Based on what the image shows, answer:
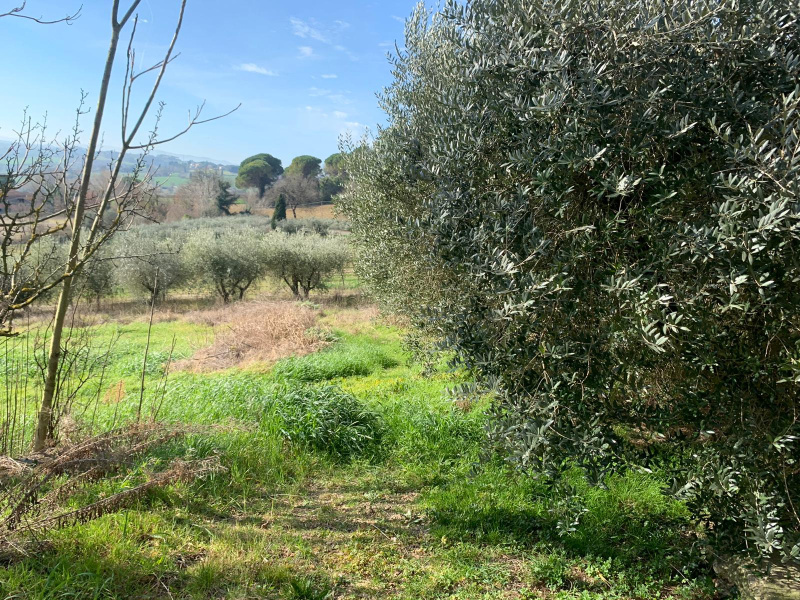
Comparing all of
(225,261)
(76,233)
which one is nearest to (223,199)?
(225,261)

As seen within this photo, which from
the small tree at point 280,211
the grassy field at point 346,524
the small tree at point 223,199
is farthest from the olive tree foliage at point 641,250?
the small tree at point 223,199

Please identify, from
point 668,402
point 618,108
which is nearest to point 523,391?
point 668,402

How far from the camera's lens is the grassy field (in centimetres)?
380

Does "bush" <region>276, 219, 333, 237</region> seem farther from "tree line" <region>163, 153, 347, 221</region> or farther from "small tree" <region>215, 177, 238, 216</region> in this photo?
"small tree" <region>215, 177, 238, 216</region>

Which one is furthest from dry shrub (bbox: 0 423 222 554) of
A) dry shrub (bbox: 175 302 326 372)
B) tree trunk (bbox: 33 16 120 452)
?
dry shrub (bbox: 175 302 326 372)

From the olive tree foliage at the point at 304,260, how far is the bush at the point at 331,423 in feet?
76.5

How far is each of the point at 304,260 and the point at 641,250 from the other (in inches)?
1122

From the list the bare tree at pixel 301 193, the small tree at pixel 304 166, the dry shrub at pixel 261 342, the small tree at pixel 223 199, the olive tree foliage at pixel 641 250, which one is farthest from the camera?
the small tree at pixel 304 166

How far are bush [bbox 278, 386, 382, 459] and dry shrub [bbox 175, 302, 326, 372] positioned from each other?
269 inches

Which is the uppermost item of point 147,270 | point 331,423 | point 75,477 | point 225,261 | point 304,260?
point 304,260

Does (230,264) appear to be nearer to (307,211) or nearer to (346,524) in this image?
(346,524)

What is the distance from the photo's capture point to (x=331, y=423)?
661 centimetres

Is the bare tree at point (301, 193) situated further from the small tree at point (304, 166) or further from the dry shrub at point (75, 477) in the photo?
the dry shrub at point (75, 477)

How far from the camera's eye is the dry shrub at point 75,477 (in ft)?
12.0
